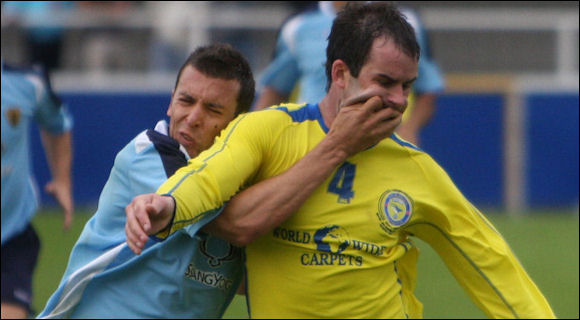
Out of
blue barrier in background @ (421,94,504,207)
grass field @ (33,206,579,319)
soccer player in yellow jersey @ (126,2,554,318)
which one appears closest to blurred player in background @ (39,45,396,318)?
soccer player in yellow jersey @ (126,2,554,318)

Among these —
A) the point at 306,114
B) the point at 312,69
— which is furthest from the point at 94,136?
the point at 306,114

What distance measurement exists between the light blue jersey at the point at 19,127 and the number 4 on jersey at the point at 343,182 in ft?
7.82

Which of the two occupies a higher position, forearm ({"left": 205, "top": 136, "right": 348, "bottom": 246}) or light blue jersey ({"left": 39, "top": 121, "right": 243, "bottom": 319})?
forearm ({"left": 205, "top": 136, "right": 348, "bottom": 246})

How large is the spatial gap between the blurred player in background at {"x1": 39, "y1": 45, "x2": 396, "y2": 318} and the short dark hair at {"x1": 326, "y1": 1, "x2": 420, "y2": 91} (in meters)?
0.46

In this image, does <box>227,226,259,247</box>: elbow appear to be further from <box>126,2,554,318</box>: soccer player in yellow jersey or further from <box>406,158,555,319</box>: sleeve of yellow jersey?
<box>406,158,555,319</box>: sleeve of yellow jersey

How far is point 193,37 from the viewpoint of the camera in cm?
1298

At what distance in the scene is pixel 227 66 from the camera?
3.60 meters

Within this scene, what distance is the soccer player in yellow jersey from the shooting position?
3184 millimetres

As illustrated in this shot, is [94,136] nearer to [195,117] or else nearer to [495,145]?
[495,145]

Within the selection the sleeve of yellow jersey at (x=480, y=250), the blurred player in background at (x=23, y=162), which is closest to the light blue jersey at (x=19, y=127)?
the blurred player in background at (x=23, y=162)

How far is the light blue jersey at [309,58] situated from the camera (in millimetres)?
5867

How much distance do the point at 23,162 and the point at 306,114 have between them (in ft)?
7.95

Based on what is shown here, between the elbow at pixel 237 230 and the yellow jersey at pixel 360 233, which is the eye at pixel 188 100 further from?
the elbow at pixel 237 230

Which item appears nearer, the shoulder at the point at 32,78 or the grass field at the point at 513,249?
the shoulder at the point at 32,78
